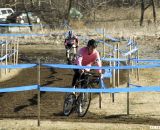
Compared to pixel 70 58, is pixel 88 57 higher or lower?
higher

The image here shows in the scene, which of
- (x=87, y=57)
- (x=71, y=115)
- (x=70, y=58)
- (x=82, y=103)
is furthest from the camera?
(x=70, y=58)

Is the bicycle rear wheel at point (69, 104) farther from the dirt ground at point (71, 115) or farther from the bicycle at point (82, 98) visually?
the dirt ground at point (71, 115)

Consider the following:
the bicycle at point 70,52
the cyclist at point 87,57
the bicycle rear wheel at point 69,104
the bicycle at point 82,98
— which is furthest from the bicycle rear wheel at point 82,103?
the bicycle at point 70,52

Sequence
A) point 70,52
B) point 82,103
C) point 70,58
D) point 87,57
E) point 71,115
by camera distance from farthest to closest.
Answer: point 70,52
point 70,58
point 71,115
point 87,57
point 82,103

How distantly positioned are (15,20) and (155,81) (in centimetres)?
3197

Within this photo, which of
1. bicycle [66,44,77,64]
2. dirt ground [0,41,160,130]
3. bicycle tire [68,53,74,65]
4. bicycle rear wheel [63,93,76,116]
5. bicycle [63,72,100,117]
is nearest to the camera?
dirt ground [0,41,160,130]

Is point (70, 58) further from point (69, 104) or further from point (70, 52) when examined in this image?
point (69, 104)

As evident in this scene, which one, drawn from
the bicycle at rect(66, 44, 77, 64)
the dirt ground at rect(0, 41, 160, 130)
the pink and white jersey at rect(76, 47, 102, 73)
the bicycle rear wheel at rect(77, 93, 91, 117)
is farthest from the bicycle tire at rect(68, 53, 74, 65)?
the bicycle rear wheel at rect(77, 93, 91, 117)

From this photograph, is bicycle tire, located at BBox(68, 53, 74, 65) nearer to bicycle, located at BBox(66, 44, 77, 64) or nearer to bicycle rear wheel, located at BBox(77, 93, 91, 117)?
bicycle, located at BBox(66, 44, 77, 64)

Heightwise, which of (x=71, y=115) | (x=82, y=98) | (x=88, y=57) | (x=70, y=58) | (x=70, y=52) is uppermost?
(x=88, y=57)

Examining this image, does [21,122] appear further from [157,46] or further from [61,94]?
[157,46]

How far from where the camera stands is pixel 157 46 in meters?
30.1

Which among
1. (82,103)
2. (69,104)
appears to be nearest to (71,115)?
(69,104)

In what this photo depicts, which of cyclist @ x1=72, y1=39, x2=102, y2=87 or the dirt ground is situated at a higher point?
cyclist @ x1=72, y1=39, x2=102, y2=87
